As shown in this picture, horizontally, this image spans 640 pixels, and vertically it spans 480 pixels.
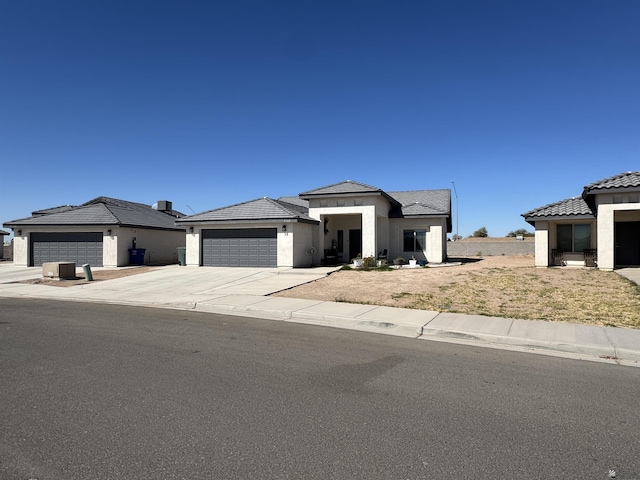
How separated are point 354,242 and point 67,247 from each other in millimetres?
19103

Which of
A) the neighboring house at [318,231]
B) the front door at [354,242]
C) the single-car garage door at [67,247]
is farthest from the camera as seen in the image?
the front door at [354,242]

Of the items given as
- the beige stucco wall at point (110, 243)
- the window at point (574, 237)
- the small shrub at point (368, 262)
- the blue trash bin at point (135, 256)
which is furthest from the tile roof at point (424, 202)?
the beige stucco wall at point (110, 243)

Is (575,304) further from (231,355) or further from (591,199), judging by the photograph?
(591,199)

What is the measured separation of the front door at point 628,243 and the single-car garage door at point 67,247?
1206 inches

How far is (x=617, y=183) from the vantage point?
20.3 metres

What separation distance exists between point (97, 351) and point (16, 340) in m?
2.09

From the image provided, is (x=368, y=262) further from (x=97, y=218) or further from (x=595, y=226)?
(x=97, y=218)

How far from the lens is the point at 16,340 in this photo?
7.86 meters

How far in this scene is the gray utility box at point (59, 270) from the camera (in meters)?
20.2

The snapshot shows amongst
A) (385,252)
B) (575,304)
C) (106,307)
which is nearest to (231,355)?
(106,307)

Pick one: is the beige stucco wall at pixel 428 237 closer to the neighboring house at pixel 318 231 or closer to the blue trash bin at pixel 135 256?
the neighboring house at pixel 318 231

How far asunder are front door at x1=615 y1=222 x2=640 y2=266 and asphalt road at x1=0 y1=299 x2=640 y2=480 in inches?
790

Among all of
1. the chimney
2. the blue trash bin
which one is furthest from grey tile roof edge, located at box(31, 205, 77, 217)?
the blue trash bin

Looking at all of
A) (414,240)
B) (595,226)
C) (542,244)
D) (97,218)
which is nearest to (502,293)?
(542,244)
